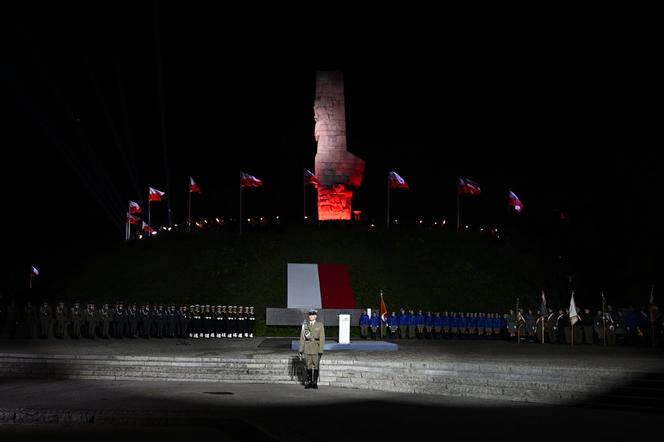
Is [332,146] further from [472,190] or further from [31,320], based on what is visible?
[31,320]

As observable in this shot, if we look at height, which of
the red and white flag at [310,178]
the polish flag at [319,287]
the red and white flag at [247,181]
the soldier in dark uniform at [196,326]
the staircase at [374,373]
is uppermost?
the red and white flag at [310,178]

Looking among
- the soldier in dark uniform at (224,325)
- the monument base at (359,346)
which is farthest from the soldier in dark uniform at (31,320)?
the monument base at (359,346)

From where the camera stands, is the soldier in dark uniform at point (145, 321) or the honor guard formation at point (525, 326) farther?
the soldier in dark uniform at point (145, 321)

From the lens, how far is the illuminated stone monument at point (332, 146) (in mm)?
51750

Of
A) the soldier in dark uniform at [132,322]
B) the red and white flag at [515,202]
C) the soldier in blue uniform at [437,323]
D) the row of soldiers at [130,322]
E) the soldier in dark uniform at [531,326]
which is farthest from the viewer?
the red and white flag at [515,202]

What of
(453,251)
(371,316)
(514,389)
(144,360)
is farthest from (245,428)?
(453,251)

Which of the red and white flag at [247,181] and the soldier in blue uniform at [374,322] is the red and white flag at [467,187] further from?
the soldier in blue uniform at [374,322]

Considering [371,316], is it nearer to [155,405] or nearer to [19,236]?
[155,405]

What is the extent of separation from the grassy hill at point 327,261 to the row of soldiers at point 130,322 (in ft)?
8.50

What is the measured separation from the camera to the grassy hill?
4016 cm

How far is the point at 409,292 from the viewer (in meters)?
40.6

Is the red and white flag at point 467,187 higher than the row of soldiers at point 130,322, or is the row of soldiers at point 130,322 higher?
the red and white flag at point 467,187

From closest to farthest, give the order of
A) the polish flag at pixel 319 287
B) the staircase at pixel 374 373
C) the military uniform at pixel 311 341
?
the staircase at pixel 374 373
the military uniform at pixel 311 341
the polish flag at pixel 319 287

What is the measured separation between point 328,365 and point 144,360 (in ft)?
16.0
